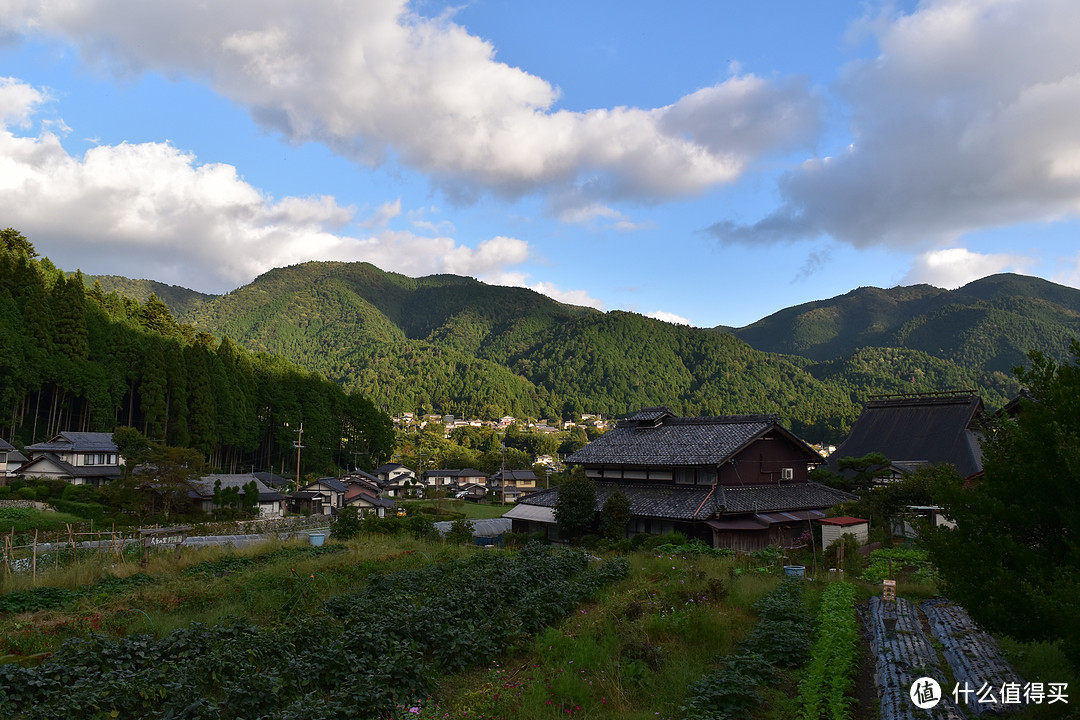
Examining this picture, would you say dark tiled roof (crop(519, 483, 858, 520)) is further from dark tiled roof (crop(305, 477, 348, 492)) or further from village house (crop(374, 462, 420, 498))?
village house (crop(374, 462, 420, 498))

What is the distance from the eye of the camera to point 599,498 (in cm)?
3391

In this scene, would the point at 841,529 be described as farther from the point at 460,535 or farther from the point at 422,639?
the point at 422,639

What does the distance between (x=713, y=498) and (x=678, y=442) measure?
4.91 meters

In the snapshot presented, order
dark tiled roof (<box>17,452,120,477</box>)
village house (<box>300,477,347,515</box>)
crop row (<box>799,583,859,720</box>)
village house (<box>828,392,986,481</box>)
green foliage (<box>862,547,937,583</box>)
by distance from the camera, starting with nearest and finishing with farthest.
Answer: crop row (<box>799,583,859,720</box>), green foliage (<box>862,547,937,583</box>), village house (<box>828,392,986,481</box>), dark tiled roof (<box>17,452,120,477</box>), village house (<box>300,477,347,515</box>)

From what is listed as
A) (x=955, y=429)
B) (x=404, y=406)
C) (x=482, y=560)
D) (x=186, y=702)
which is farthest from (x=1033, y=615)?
(x=404, y=406)

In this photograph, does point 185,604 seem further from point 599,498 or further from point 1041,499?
point 599,498

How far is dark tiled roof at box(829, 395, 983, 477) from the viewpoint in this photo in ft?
141

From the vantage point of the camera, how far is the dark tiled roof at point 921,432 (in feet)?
141

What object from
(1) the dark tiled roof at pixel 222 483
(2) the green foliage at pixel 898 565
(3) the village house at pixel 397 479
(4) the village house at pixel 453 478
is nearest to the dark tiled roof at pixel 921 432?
(2) the green foliage at pixel 898 565

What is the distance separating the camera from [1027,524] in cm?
852

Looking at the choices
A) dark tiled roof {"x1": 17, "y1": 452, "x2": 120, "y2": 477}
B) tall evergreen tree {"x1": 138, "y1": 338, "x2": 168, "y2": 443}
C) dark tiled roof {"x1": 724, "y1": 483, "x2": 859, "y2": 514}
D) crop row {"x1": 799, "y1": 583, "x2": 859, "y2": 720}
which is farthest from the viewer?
tall evergreen tree {"x1": 138, "y1": 338, "x2": 168, "y2": 443}

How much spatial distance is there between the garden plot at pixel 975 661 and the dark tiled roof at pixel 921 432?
3269cm

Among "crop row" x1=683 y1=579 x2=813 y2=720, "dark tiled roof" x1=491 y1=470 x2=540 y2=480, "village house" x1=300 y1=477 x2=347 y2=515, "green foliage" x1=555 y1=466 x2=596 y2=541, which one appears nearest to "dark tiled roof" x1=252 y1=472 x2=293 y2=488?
"village house" x1=300 y1=477 x2=347 y2=515

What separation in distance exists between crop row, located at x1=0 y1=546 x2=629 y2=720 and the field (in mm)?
36
